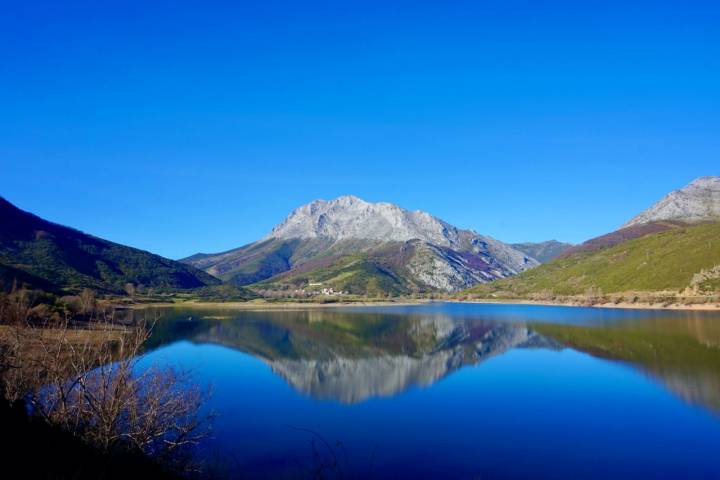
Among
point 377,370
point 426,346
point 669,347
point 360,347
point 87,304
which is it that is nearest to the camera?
point 377,370

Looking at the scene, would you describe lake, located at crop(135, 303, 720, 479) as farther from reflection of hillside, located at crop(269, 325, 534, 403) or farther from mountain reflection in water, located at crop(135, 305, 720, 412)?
mountain reflection in water, located at crop(135, 305, 720, 412)

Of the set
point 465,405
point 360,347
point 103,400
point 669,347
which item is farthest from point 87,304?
point 669,347

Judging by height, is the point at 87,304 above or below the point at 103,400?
above

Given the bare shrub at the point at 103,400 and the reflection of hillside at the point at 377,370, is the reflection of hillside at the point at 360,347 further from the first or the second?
the bare shrub at the point at 103,400

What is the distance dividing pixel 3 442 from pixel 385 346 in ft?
236

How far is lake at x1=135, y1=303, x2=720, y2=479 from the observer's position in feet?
88.7

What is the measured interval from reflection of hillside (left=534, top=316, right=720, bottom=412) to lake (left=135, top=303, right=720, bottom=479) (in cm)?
28

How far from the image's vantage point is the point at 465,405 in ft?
136

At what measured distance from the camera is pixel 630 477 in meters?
25.2

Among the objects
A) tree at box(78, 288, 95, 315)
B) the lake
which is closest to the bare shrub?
the lake

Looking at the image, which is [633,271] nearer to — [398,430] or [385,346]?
[385,346]

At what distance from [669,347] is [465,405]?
1676 inches

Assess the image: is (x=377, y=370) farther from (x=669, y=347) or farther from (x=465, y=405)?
(x=669, y=347)

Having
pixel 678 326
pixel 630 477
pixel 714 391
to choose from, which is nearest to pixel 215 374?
pixel 630 477
